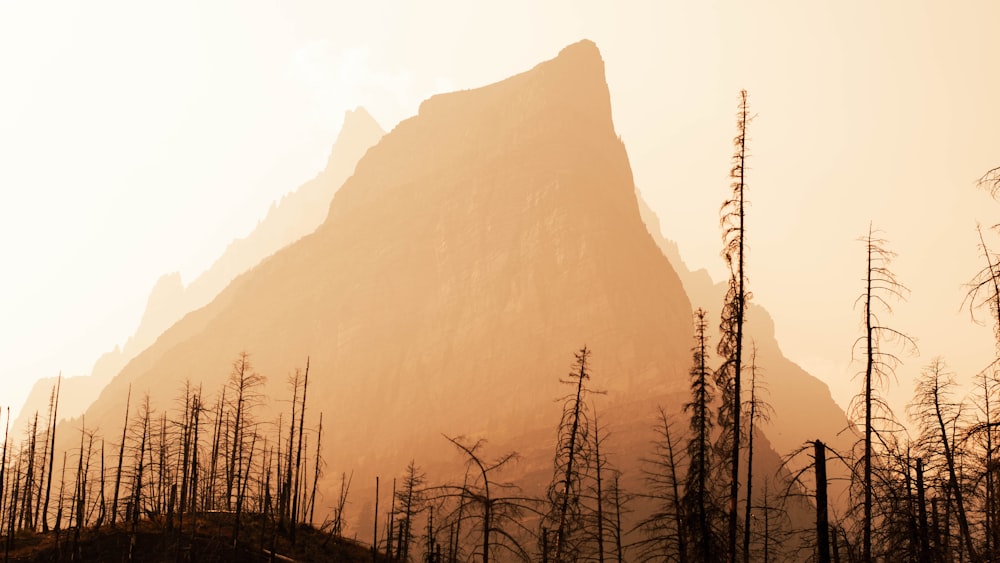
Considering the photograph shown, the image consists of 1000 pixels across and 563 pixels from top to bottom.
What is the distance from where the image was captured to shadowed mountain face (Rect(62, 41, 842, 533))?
140 m

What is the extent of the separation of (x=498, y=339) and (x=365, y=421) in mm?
34183

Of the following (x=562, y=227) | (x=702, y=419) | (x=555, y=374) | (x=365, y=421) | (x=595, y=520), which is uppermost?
(x=562, y=227)

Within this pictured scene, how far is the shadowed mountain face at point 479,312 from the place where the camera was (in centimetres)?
13988

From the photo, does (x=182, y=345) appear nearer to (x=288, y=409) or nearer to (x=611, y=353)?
(x=288, y=409)

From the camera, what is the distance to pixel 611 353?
463ft

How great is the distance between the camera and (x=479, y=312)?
162 metres

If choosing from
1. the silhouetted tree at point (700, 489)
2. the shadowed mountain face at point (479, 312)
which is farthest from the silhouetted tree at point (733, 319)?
the shadowed mountain face at point (479, 312)

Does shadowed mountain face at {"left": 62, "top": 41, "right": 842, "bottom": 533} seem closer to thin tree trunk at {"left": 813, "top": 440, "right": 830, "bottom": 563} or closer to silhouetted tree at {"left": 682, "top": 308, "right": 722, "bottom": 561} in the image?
silhouetted tree at {"left": 682, "top": 308, "right": 722, "bottom": 561}

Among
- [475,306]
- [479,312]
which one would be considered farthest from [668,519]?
[475,306]

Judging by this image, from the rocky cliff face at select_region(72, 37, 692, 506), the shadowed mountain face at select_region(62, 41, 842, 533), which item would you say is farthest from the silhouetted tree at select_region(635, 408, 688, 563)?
the rocky cliff face at select_region(72, 37, 692, 506)

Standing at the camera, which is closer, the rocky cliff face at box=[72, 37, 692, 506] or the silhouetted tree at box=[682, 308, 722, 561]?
the silhouetted tree at box=[682, 308, 722, 561]

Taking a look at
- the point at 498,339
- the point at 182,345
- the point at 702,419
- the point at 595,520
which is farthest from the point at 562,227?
the point at 702,419

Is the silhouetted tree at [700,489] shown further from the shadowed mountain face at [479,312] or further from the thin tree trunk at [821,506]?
the shadowed mountain face at [479,312]

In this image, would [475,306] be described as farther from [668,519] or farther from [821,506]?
[821,506]
